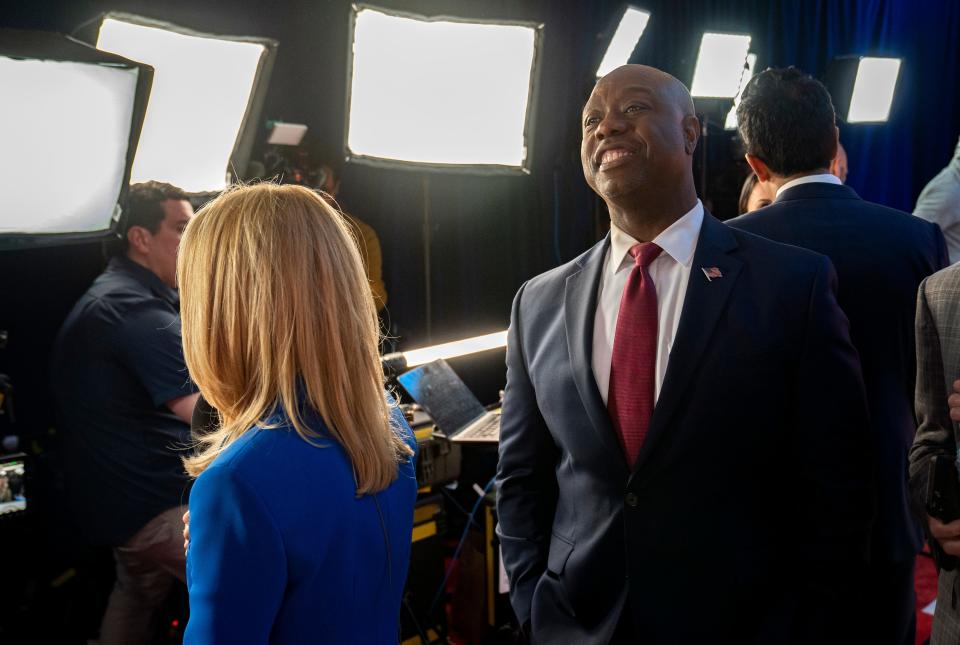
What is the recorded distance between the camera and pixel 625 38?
172 inches

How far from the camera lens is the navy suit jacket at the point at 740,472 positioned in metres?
1.18

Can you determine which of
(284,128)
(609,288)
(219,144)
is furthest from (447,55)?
(609,288)

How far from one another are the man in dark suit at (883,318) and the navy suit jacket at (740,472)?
36 centimetres

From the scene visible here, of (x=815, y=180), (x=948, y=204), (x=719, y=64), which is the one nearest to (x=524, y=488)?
(x=815, y=180)

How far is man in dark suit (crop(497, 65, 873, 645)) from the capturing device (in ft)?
3.88

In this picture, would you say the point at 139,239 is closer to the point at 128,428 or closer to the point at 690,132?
the point at 128,428

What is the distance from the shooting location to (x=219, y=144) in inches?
98.8

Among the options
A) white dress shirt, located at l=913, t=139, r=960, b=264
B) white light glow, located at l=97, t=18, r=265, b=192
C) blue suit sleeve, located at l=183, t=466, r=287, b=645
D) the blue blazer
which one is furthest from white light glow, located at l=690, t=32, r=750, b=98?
blue suit sleeve, located at l=183, t=466, r=287, b=645

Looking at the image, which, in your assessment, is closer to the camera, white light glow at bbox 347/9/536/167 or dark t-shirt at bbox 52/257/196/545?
dark t-shirt at bbox 52/257/196/545

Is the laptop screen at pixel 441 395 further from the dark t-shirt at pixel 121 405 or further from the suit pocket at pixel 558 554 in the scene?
the suit pocket at pixel 558 554

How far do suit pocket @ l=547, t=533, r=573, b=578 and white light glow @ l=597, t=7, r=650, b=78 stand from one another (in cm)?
343

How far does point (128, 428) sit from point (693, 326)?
5.45 feet

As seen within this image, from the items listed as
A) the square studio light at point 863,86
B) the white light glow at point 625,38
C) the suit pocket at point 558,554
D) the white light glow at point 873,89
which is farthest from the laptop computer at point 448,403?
the white light glow at point 873,89

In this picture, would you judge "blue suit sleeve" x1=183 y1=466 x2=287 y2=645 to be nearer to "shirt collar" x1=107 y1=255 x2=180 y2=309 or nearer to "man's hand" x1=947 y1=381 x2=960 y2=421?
"man's hand" x1=947 y1=381 x2=960 y2=421
